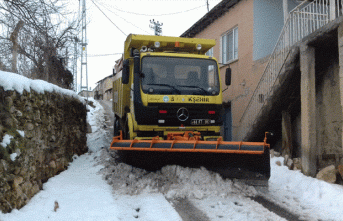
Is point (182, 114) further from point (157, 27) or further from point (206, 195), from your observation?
point (157, 27)

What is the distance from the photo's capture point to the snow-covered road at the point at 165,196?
4.32m

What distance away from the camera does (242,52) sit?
11711 mm

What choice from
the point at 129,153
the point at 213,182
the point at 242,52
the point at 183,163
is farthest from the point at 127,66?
the point at 242,52

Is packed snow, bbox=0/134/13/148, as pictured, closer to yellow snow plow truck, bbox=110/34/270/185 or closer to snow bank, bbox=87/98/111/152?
yellow snow plow truck, bbox=110/34/270/185

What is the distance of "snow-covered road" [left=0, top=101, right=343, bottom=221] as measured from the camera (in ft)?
14.2

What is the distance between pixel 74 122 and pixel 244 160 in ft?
17.4

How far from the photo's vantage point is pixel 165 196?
5324 mm

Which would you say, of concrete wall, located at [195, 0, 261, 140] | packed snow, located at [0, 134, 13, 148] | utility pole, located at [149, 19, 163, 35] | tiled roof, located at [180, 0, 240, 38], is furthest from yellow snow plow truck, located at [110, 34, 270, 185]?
utility pole, located at [149, 19, 163, 35]

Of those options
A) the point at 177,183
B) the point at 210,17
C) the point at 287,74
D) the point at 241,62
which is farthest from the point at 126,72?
the point at 210,17

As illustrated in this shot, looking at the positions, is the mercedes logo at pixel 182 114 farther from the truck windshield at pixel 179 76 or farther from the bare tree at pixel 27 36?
the bare tree at pixel 27 36

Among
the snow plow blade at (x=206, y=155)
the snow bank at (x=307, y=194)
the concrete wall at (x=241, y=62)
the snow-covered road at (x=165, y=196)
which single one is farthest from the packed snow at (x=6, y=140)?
the concrete wall at (x=241, y=62)

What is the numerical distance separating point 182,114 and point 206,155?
1.07 metres

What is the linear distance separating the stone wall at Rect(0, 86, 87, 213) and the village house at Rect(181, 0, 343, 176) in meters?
5.34

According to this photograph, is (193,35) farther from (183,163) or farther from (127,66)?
(183,163)
